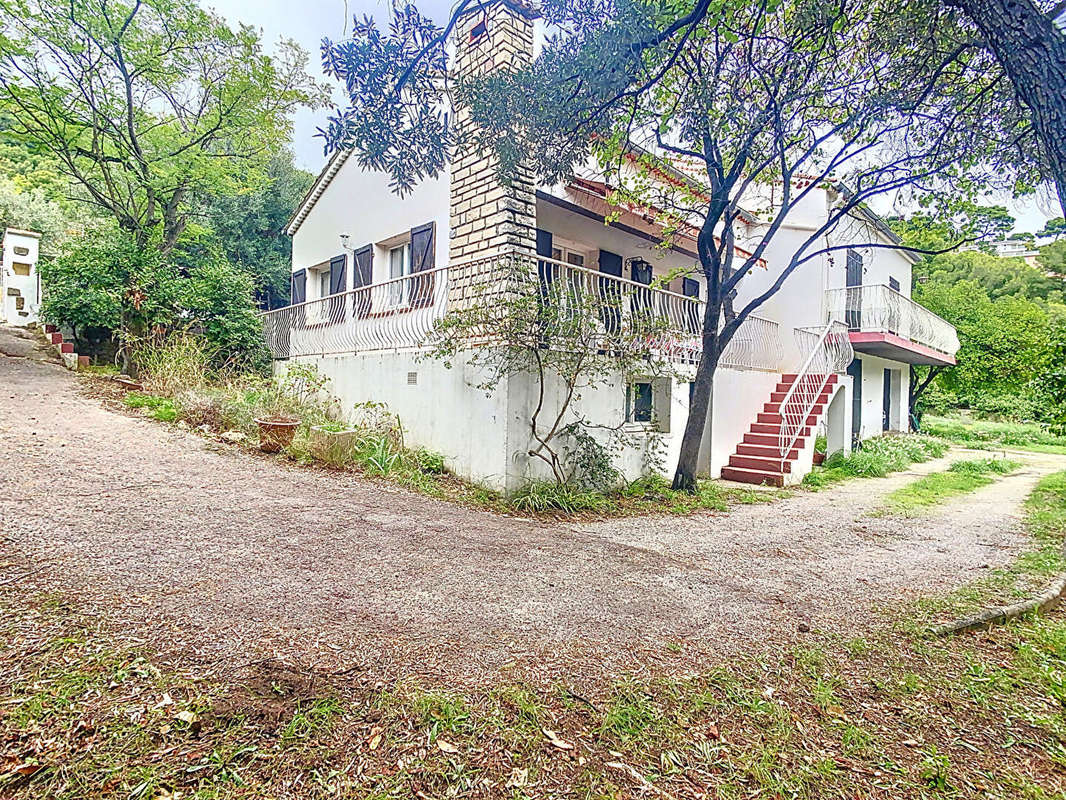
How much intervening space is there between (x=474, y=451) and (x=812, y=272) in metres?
11.9

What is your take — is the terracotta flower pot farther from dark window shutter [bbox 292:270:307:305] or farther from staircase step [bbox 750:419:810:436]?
staircase step [bbox 750:419:810:436]

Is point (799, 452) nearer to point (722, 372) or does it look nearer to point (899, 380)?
point (722, 372)

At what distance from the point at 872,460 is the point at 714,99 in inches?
351

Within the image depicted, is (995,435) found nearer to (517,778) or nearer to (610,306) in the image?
(610,306)

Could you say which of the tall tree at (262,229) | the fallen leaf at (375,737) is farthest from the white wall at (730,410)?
the tall tree at (262,229)

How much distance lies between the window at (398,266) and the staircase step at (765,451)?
6.86m

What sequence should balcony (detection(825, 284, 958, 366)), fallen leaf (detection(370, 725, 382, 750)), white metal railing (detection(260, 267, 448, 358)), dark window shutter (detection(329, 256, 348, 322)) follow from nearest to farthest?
fallen leaf (detection(370, 725, 382, 750)) < white metal railing (detection(260, 267, 448, 358)) < dark window shutter (detection(329, 256, 348, 322)) < balcony (detection(825, 284, 958, 366))

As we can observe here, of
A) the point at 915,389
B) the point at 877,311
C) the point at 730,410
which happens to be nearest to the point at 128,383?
the point at 730,410

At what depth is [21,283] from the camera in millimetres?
15555

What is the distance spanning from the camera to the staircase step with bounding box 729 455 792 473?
31.7ft

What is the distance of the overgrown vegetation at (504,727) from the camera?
1.82 metres

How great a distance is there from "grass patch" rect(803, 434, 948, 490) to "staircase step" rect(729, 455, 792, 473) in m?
0.50

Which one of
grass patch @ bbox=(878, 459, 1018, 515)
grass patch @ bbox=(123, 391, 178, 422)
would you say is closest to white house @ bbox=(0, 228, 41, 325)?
grass patch @ bbox=(123, 391, 178, 422)

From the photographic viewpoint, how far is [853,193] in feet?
27.8
